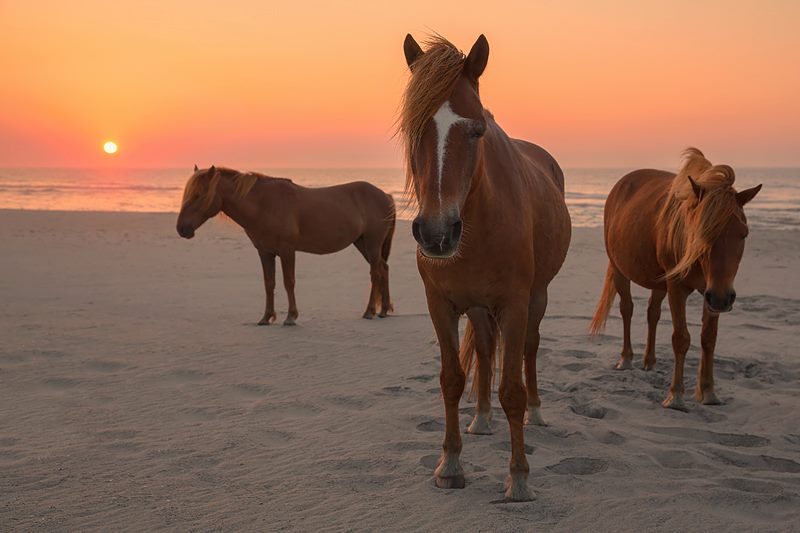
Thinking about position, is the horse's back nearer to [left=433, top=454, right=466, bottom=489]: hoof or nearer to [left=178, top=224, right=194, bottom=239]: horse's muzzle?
[left=433, top=454, right=466, bottom=489]: hoof

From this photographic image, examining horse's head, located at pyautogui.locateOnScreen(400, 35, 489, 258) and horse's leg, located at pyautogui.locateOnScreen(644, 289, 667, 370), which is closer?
horse's head, located at pyautogui.locateOnScreen(400, 35, 489, 258)

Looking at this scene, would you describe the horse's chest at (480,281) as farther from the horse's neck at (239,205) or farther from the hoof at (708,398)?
the horse's neck at (239,205)

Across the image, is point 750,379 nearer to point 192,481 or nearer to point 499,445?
point 499,445

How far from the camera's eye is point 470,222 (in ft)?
11.4

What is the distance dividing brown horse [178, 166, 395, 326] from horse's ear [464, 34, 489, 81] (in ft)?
18.8

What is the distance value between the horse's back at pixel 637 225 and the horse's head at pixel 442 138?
10.7 ft

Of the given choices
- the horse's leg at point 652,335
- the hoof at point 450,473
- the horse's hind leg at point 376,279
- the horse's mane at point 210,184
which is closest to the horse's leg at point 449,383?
the hoof at point 450,473

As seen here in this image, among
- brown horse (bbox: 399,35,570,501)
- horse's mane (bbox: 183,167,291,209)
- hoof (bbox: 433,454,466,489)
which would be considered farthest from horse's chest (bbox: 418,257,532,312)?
horse's mane (bbox: 183,167,291,209)

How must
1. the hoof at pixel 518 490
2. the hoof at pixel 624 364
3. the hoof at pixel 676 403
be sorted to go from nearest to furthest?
the hoof at pixel 518 490, the hoof at pixel 676 403, the hoof at pixel 624 364

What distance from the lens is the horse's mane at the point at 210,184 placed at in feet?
29.5

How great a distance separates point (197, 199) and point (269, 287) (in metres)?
1.47

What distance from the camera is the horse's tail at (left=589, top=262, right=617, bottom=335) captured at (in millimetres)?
7074

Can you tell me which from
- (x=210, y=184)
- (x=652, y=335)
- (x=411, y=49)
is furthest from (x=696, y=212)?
(x=210, y=184)

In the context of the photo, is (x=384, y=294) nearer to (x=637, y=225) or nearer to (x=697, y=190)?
(x=637, y=225)
